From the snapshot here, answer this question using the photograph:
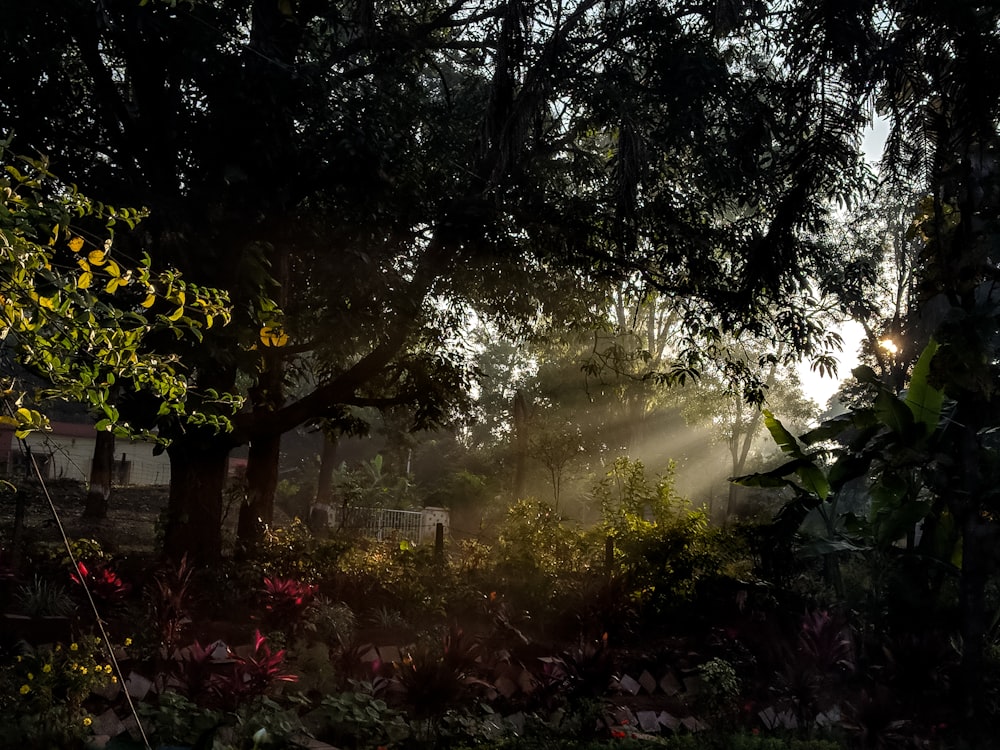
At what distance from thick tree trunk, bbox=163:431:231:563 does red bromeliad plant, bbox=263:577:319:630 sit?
10.1 ft

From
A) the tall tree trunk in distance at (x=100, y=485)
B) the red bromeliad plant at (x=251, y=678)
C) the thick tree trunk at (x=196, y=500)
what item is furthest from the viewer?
the tall tree trunk in distance at (x=100, y=485)

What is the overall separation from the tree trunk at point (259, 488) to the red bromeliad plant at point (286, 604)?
17.2ft

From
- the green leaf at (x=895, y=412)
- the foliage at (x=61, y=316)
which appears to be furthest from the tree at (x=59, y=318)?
the green leaf at (x=895, y=412)

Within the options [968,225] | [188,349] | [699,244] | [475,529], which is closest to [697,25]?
[699,244]

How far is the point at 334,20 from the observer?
400 inches

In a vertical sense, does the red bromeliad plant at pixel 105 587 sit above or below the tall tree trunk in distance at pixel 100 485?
below

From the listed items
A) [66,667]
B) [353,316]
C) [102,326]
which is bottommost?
[66,667]

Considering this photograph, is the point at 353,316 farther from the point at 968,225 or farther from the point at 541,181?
the point at 968,225

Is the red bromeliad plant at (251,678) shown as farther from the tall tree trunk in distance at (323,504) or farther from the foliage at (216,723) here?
the tall tree trunk in distance at (323,504)

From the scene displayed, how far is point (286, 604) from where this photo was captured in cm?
945

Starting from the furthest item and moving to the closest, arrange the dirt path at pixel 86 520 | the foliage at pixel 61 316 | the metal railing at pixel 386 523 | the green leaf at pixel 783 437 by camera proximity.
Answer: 1. the metal railing at pixel 386 523
2. the dirt path at pixel 86 520
3. the green leaf at pixel 783 437
4. the foliage at pixel 61 316

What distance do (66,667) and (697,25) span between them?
9.94m

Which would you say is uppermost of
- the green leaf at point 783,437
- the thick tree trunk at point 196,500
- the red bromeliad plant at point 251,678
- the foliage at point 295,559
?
the green leaf at point 783,437

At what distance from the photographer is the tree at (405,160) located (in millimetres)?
9359
